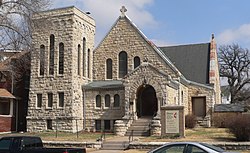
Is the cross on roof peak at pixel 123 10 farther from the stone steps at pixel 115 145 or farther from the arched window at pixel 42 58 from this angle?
the stone steps at pixel 115 145

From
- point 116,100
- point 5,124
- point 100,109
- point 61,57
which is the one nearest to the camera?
point 116,100

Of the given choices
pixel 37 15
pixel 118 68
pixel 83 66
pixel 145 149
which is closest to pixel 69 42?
pixel 83 66

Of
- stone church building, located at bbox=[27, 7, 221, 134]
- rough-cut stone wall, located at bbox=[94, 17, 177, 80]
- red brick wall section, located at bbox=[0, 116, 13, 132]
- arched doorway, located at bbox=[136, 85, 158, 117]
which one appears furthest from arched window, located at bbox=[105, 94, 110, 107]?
red brick wall section, located at bbox=[0, 116, 13, 132]

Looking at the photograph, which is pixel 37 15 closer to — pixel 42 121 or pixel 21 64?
pixel 42 121

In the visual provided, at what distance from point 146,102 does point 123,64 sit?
229 inches

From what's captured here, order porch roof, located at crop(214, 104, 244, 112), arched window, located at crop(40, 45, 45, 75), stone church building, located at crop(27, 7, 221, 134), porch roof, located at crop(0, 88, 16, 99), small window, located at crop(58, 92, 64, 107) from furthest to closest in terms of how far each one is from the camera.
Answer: porch roof, located at crop(0, 88, 16, 99) → porch roof, located at crop(214, 104, 244, 112) → arched window, located at crop(40, 45, 45, 75) → small window, located at crop(58, 92, 64, 107) → stone church building, located at crop(27, 7, 221, 134)

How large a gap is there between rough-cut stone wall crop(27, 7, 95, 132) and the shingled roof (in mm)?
11758

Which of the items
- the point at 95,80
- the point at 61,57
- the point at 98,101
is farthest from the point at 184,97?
the point at 61,57

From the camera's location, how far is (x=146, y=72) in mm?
35000

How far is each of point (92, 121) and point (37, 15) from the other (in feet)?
53.6

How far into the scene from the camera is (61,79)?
38812 millimetres

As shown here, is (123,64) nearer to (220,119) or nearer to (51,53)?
(51,53)

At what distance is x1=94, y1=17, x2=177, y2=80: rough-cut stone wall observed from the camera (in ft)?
131

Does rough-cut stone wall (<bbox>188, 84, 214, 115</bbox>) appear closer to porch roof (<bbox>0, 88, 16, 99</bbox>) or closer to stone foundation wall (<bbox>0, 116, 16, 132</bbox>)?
porch roof (<bbox>0, 88, 16, 99</bbox>)
